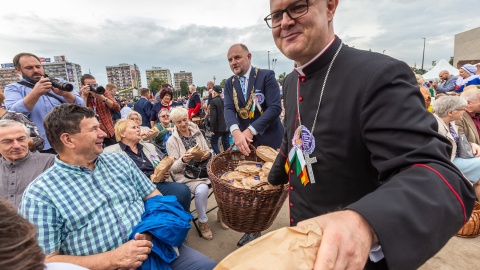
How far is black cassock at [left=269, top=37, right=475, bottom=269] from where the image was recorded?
515 mm

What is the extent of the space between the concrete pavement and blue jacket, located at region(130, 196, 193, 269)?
1.13m

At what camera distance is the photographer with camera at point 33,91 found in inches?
108

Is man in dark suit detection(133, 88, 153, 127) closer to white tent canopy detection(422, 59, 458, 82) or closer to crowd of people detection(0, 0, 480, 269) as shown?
crowd of people detection(0, 0, 480, 269)

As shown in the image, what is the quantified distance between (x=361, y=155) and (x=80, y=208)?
1.85 metres

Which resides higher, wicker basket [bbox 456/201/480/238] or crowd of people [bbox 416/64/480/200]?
crowd of people [bbox 416/64/480/200]

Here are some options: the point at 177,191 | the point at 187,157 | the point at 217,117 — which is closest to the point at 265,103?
the point at 187,157

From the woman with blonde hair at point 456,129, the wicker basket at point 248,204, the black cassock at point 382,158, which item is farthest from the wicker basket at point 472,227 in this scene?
the black cassock at point 382,158

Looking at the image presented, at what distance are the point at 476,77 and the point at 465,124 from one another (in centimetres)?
407

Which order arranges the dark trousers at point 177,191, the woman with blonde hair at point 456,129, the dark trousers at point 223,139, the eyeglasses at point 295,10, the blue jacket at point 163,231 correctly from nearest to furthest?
the eyeglasses at point 295,10, the blue jacket at point 163,231, the dark trousers at point 177,191, the woman with blonde hair at point 456,129, the dark trousers at point 223,139

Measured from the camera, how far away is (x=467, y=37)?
34500 millimetres

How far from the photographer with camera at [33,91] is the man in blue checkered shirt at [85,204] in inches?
49.3

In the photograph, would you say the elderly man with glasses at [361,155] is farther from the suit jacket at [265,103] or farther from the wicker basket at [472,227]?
the wicker basket at [472,227]

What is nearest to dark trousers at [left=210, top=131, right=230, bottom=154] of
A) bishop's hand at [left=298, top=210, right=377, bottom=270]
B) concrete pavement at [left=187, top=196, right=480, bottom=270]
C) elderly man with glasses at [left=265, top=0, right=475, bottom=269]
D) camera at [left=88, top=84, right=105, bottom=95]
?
concrete pavement at [left=187, top=196, right=480, bottom=270]

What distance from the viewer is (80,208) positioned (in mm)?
1690
